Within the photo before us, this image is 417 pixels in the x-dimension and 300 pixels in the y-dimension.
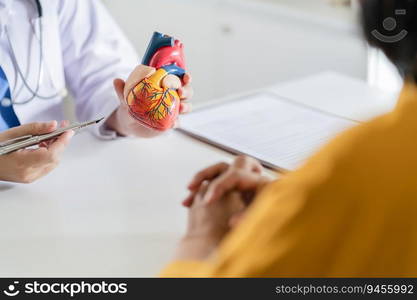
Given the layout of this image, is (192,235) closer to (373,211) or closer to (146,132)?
(373,211)

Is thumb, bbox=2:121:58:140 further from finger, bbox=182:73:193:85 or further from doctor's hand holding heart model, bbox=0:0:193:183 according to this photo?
finger, bbox=182:73:193:85

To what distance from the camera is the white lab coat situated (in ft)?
2.74

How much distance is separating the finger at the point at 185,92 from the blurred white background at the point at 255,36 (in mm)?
671

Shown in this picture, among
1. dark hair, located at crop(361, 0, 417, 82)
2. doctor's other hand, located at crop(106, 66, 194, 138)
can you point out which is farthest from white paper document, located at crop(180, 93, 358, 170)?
dark hair, located at crop(361, 0, 417, 82)

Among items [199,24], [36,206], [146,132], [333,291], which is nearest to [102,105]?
[146,132]

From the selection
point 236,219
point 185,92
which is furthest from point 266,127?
point 236,219

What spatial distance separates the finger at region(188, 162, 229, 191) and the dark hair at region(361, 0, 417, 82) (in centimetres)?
16

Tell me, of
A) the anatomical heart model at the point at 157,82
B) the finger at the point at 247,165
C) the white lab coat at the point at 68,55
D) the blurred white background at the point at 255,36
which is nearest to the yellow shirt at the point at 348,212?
the finger at the point at 247,165

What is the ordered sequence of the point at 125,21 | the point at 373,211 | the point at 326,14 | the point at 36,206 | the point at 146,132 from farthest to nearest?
the point at 125,21 < the point at 326,14 < the point at 146,132 < the point at 36,206 < the point at 373,211

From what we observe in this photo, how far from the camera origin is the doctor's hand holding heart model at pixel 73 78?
69cm

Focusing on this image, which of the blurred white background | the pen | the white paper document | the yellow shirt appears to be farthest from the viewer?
the blurred white background

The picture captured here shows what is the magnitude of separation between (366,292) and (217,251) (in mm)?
104

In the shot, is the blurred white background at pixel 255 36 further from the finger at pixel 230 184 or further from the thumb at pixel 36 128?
the finger at pixel 230 184

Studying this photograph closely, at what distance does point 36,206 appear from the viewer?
0.68 meters
